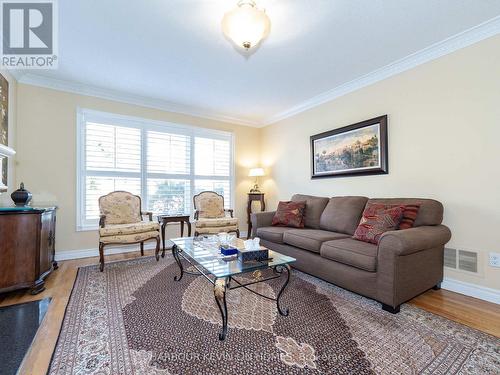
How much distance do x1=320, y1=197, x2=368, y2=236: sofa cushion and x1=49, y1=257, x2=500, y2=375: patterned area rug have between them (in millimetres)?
888

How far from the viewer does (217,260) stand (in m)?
1.99

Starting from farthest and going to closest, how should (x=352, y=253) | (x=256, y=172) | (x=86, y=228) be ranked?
(x=256, y=172), (x=86, y=228), (x=352, y=253)

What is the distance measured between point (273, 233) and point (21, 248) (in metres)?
2.64

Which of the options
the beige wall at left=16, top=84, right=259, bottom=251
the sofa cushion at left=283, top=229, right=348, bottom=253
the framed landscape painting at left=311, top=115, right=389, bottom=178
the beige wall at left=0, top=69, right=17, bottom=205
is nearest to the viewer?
the sofa cushion at left=283, top=229, right=348, bottom=253

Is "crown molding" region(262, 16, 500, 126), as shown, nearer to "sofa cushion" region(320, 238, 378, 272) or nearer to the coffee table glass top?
"sofa cushion" region(320, 238, 378, 272)

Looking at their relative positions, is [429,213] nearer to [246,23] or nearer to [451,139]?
[451,139]

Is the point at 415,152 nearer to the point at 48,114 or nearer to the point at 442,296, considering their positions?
the point at 442,296

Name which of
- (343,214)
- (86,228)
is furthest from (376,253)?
(86,228)

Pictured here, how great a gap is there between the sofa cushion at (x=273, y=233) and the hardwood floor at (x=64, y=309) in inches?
58.7

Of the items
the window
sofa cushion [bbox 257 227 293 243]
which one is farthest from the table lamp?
sofa cushion [bbox 257 227 293 243]

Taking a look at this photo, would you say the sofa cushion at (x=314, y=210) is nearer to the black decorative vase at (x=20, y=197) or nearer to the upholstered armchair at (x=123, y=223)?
the upholstered armchair at (x=123, y=223)

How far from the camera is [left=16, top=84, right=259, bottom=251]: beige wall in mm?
3250

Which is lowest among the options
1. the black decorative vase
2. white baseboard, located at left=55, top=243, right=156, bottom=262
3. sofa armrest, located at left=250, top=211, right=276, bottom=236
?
white baseboard, located at left=55, top=243, right=156, bottom=262

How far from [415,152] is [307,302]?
211 cm
